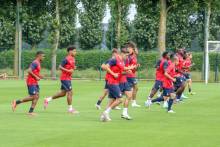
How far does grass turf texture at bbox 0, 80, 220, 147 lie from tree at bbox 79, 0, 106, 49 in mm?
46757

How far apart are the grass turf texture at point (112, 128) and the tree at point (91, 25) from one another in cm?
4676

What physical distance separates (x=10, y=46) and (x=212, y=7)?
23.3 meters

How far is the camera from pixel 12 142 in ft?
51.0

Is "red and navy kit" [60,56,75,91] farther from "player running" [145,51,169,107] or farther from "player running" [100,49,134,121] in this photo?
"player running" [145,51,169,107]

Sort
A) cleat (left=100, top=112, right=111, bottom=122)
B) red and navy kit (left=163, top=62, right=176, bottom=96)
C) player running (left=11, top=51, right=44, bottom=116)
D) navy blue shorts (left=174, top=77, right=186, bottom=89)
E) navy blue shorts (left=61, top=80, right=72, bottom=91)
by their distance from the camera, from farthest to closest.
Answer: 1. navy blue shorts (left=174, top=77, right=186, bottom=89)
2. red and navy kit (left=163, top=62, right=176, bottom=96)
3. navy blue shorts (left=61, top=80, right=72, bottom=91)
4. player running (left=11, top=51, right=44, bottom=116)
5. cleat (left=100, top=112, right=111, bottom=122)

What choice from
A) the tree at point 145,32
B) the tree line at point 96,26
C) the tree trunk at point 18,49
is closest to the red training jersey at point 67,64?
the tree trunk at point 18,49

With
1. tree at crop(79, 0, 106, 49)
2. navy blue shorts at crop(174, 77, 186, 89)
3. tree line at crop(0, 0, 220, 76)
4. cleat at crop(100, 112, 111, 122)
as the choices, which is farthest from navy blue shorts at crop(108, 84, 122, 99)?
tree at crop(79, 0, 106, 49)

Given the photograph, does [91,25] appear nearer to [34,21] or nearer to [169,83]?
[34,21]

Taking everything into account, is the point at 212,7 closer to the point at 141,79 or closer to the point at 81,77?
the point at 141,79

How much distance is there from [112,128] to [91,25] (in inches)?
2173

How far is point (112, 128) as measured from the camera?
18.4m

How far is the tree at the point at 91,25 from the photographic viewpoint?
7281 centimetres

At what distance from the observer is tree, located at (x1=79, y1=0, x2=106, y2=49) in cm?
7281

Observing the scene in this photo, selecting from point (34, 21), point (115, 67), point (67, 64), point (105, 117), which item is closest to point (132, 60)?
point (67, 64)
